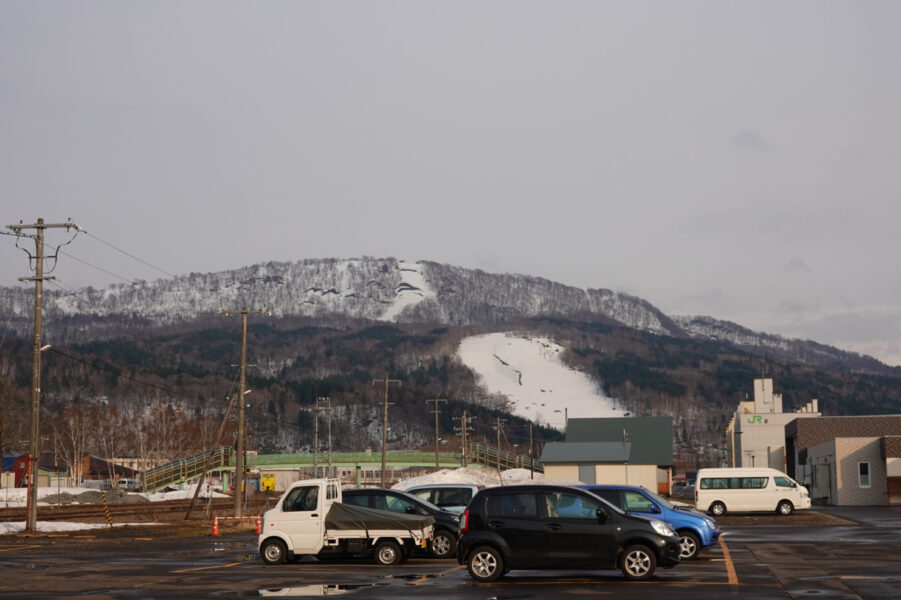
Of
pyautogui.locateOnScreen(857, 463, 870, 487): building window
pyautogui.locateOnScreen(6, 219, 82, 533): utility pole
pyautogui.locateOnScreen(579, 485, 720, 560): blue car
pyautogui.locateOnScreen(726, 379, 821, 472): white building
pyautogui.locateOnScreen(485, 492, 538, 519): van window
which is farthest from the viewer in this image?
pyautogui.locateOnScreen(726, 379, 821, 472): white building

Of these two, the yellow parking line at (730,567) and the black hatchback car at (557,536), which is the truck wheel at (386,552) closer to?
the black hatchback car at (557,536)

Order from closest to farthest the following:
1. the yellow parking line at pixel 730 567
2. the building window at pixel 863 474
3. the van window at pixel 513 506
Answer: the yellow parking line at pixel 730 567 < the van window at pixel 513 506 < the building window at pixel 863 474

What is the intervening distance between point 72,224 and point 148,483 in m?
63.8

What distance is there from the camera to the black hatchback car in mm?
20703

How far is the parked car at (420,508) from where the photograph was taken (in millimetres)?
27531

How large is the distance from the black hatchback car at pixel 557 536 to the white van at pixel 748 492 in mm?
31595

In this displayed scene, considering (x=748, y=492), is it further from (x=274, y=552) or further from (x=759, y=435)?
(x=759, y=435)

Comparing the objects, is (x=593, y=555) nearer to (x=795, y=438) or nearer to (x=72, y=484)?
(x=795, y=438)

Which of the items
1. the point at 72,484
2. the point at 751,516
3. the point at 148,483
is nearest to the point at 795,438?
the point at 751,516

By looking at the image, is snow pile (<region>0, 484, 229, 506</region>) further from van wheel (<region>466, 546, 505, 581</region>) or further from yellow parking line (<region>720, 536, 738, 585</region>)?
van wheel (<region>466, 546, 505, 581</region>)

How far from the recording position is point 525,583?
68.7 feet

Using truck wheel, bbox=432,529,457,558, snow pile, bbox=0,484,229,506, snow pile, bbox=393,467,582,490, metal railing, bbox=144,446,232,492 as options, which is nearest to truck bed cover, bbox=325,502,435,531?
truck wheel, bbox=432,529,457,558

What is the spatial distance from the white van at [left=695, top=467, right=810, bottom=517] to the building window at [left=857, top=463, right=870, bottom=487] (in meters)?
26.1

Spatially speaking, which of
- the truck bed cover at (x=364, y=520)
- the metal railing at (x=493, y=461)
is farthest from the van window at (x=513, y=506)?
the metal railing at (x=493, y=461)
